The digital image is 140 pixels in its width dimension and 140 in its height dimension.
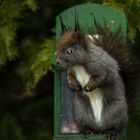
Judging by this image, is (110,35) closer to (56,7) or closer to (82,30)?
(82,30)

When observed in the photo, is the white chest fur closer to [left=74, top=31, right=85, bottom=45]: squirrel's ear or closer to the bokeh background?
[left=74, top=31, right=85, bottom=45]: squirrel's ear

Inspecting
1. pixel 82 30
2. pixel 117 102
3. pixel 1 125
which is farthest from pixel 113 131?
pixel 1 125

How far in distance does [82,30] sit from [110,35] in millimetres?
254

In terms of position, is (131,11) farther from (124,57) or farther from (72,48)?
(72,48)

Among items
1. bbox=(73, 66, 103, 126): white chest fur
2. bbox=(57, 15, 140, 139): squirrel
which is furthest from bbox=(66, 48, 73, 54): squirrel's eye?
bbox=(73, 66, 103, 126): white chest fur

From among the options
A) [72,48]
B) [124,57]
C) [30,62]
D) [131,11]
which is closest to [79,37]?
[72,48]

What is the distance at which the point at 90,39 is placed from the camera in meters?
10.0

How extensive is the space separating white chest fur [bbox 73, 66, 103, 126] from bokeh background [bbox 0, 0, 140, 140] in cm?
97

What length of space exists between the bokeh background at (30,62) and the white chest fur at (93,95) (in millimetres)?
972

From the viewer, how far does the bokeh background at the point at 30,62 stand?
11.2m

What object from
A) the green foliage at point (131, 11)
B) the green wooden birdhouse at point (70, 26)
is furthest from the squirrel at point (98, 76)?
the green foliage at point (131, 11)

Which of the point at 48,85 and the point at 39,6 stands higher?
the point at 39,6

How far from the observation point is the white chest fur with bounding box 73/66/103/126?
32.6 feet

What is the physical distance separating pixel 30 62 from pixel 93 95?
5.94 ft
